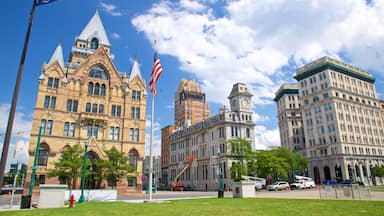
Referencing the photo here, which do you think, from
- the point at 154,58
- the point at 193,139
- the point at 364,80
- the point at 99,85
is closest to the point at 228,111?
the point at 193,139

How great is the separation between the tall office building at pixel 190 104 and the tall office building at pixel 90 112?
78.9 metres

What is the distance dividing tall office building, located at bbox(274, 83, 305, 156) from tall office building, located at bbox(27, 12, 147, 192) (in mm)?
76401

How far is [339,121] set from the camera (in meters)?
86.2

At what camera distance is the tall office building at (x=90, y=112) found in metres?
44.9

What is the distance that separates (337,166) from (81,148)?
75662 mm

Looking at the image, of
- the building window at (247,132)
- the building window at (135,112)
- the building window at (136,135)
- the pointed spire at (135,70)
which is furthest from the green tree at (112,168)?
the building window at (247,132)

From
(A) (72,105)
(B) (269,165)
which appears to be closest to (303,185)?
(B) (269,165)

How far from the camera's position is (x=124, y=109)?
5225 cm

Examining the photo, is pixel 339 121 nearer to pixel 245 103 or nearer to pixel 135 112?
pixel 245 103

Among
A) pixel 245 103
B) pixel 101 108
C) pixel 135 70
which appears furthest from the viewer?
pixel 245 103

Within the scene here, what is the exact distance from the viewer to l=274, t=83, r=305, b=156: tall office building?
110m

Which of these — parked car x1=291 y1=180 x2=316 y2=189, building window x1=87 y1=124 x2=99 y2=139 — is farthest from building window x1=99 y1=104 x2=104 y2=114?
parked car x1=291 y1=180 x2=316 y2=189

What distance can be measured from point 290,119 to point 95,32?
3363 inches

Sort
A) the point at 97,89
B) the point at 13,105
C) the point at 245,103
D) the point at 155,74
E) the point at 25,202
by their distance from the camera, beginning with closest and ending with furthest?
the point at 13,105 < the point at 25,202 < the point at 155,74 < the point at 97,89 < the point at 245,103
